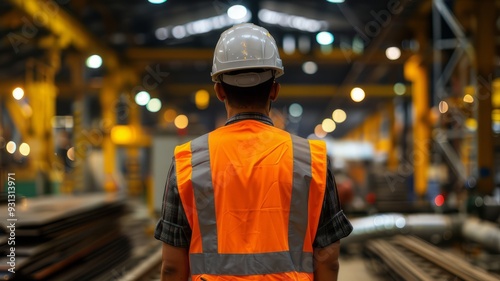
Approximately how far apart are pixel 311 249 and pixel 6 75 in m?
17.1

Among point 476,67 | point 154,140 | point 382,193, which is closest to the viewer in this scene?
point 476,67

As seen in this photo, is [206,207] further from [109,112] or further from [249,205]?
[109,112]

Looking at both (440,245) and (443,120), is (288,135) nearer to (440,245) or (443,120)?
(440,245)

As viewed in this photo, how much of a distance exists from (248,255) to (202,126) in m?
14.3

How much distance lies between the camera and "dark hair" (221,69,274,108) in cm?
193

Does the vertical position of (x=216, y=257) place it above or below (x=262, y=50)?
below

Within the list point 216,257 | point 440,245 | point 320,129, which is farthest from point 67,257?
point 320,129

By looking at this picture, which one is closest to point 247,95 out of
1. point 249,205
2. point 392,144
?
point 249,205

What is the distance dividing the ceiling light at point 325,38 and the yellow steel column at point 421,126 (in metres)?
2.74

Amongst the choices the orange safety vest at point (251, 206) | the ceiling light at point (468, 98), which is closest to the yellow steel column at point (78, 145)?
the ceiling light at point (468, 98)

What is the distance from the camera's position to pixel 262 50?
6.35 ft

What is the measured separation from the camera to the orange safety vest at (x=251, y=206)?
177 centimetres

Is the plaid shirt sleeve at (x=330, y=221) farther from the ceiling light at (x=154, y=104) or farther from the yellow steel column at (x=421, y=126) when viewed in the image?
the ceiling light at (x=154, y=104)

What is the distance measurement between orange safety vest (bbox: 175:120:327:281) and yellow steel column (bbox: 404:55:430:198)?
12530 millimetres
